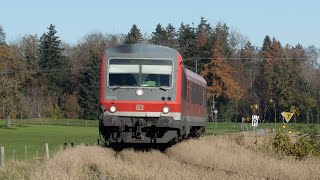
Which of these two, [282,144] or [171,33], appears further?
[171,33]

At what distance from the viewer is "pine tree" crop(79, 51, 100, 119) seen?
10269 centimetres

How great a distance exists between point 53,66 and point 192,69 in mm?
27207

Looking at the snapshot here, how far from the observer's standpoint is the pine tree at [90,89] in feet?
337

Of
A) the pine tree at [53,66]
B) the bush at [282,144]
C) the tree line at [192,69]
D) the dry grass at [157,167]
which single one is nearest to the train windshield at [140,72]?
the dry grass at [157,167]

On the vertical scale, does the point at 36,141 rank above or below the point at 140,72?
below

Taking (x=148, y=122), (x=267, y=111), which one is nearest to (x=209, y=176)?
(x=148, y=122)

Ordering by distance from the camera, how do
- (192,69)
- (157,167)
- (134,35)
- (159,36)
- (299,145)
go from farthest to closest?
(159,36), (134,35), (192,69), (299,145), (157,167)

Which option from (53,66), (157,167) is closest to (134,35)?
(53,66)

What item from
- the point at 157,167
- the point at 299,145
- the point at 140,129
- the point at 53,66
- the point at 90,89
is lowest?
the point at 157,167

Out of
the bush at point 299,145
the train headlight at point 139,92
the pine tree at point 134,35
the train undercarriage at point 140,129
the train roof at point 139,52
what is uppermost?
the pine tree at point 134,35

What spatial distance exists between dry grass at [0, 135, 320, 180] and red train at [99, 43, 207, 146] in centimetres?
73

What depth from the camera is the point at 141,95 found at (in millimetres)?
21750

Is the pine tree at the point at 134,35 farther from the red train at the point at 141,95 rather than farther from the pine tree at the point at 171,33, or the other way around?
the red train at the point at 141,95

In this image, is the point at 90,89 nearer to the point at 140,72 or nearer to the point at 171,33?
the point at 171,33
